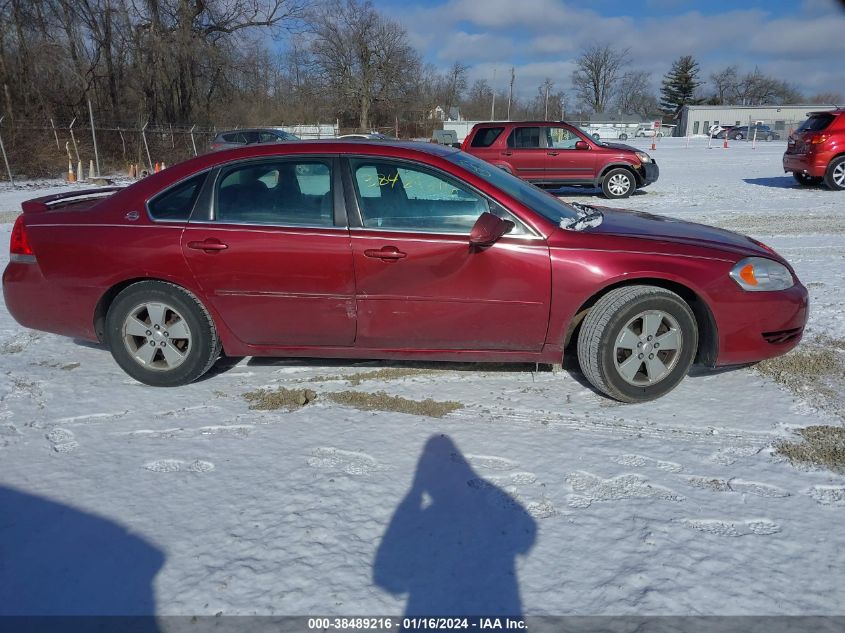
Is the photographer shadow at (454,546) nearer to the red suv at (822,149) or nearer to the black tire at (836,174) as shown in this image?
the red suv at (822,149)

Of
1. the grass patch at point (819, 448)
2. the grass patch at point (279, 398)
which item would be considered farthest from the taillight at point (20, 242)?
the grass patch at point (819, 448)

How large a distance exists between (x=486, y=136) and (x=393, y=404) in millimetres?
11683

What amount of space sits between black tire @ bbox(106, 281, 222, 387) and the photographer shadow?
1.74 m

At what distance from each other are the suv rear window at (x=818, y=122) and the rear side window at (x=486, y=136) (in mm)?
6785

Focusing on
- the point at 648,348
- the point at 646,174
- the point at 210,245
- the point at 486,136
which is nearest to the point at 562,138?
the point at 486,136

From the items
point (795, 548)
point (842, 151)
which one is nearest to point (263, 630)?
point (795, 548)

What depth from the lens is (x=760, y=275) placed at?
371 cm

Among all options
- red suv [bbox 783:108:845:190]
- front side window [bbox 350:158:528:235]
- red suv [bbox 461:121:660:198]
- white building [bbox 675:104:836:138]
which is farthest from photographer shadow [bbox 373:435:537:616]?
white building [bbox 675:104:836:138]

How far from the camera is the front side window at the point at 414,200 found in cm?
369

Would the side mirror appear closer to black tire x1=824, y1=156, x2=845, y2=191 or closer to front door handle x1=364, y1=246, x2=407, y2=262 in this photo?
front door handle x1=364, y1=246, x2=407, y2=262

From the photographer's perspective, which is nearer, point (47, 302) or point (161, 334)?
point (161, 334)

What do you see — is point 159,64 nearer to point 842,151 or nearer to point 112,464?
point 842,151

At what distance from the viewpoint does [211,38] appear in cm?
3812

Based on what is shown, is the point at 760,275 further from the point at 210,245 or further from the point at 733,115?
the point at 733,115
